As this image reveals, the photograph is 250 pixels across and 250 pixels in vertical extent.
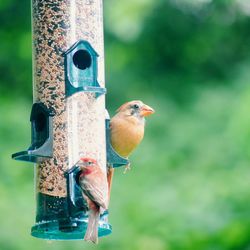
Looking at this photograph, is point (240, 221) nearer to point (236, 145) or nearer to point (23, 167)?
point (236, 145)

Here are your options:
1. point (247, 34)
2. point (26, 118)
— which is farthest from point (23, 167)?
point (247, 34)

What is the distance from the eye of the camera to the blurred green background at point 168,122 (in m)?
13.4

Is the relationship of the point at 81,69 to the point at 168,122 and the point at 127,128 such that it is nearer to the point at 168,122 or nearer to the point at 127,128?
the point at 127,128

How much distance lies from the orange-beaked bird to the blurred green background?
2.32 meters

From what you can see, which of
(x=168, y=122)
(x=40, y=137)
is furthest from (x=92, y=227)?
(x=168, y=122)

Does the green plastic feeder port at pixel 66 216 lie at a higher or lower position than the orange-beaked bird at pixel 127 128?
lower

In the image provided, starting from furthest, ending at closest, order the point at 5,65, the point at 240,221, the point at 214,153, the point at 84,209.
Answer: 1. the point at 5,65
2. the point at 214,153
3. the point at 240,221
4. the point at 84,209

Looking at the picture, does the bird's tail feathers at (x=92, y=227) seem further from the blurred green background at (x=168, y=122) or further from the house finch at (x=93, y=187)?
the blurred green background at (x=168, y=122)

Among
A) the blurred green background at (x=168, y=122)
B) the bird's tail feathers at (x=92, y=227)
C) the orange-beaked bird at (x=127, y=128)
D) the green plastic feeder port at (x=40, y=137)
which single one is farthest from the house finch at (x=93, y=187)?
the blurred green background at (x=168, y=122)

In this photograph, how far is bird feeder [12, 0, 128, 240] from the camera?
10.2 meters

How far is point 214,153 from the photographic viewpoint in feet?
47.7

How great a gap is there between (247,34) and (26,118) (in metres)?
3.12

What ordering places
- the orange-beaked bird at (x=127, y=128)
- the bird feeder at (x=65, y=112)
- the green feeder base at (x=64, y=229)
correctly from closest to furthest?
the green feeder base at (x=64, y=229), the bird feeder at (x=65, y=112), the orange-beaked bird at (x=127, y=128)

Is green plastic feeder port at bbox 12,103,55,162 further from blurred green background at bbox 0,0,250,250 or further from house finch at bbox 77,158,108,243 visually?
blurred green background at bbox 0,0,250,250
